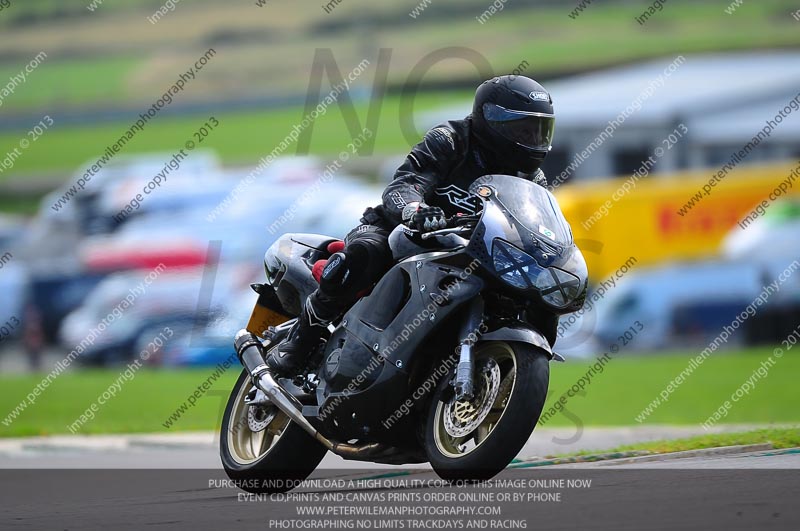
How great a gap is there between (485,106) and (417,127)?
1201 inches

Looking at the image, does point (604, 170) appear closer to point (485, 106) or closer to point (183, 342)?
point (183, 342)

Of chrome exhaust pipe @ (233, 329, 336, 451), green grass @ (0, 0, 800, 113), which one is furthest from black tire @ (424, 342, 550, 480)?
green grass @ (0, 0, 800, 113)

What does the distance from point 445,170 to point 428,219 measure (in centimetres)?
60

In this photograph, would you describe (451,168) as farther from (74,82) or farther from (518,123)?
(74,82)

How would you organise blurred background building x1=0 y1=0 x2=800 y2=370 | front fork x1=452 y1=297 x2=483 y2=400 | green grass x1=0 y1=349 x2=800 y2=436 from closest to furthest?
front fork x1=452 y1=297 x2=483 y2=400, green grass x1=0 y1=349 x2=800 y2=436, blurred background building x1=0 y1=0 x2=800 y2=370

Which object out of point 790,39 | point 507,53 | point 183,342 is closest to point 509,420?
point 183,342

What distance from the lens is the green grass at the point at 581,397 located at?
50.0 ft

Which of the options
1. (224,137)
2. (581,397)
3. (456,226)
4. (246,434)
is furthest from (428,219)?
(224,137)

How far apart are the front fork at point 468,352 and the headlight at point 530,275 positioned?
0.25 m

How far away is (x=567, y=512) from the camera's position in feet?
19.7

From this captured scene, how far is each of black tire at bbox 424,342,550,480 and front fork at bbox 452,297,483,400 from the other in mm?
105

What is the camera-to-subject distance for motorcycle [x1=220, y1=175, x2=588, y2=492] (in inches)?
266

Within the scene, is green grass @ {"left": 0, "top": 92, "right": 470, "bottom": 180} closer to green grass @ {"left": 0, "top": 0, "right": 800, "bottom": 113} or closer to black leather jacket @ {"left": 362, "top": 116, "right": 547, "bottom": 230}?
green grass @ {"left": 0, "top": 0, "right": 800, "bottom": 113}

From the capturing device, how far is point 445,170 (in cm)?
764
